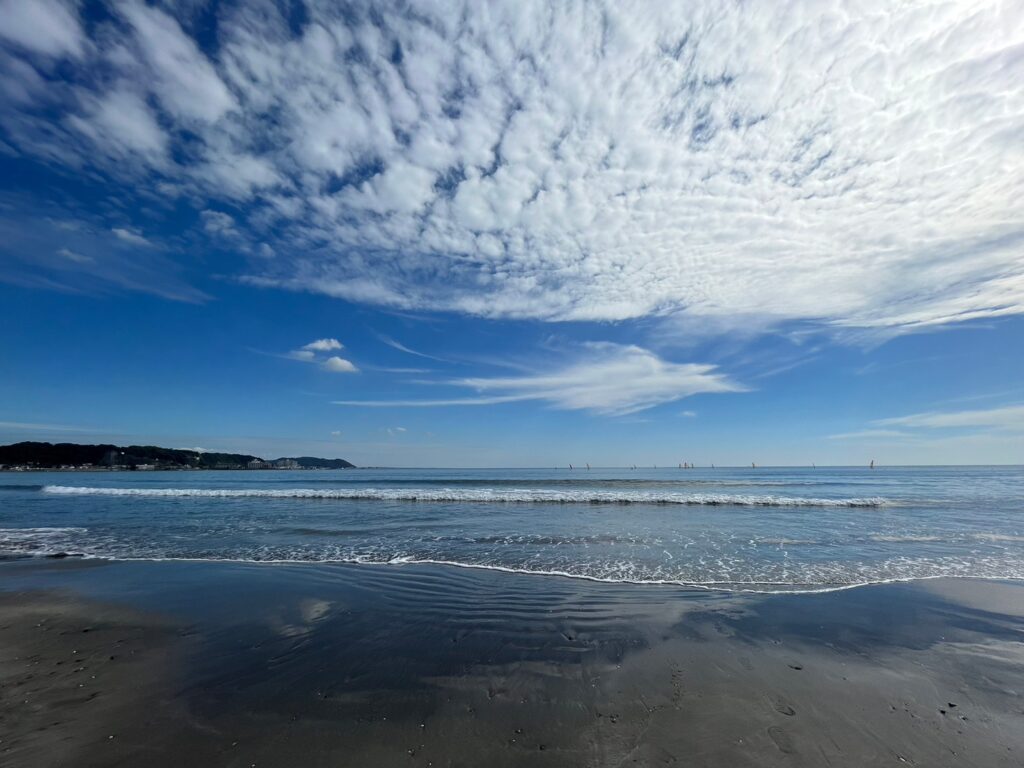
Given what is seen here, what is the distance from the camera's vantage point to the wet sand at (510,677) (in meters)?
3.96

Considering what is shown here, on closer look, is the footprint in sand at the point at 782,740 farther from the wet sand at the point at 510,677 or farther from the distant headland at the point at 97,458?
the distant headland at the point at 97,458

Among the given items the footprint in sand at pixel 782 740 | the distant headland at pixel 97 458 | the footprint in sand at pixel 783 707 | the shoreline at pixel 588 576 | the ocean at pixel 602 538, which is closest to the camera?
the footprint in sand at pixel 782 740

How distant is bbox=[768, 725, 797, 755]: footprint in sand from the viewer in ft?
12.9

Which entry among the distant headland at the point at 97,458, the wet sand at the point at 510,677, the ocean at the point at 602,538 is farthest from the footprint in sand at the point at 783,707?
the distant headland at the point at 97,458

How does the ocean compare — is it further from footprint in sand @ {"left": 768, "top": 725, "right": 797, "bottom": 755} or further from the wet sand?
footprint in sand @ {"left": 768, "top": 725, "right": 797, "bottom": 755}

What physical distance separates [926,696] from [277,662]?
7.50 meters

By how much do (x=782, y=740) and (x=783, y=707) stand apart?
0.64 meters

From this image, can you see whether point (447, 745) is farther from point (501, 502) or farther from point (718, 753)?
point (501, 502)

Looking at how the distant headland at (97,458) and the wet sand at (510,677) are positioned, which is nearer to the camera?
the wet sand at (510,677)

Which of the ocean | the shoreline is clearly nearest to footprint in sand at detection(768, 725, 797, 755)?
the shoreline

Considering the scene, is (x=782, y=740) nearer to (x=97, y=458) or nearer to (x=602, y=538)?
(x=602, y=538)

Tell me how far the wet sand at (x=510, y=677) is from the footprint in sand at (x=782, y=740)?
0.02 meters

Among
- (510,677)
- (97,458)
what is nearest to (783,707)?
(510,677)

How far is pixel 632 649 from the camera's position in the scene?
6.03 m
